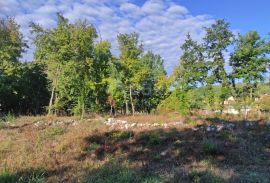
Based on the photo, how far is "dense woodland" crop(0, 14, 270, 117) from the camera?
27.0 meters

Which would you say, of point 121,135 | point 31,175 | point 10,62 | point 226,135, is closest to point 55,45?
point 10,62

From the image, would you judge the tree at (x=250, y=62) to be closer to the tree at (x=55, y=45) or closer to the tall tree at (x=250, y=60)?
the tall tree at (x=250, y=60)

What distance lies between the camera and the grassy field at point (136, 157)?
268 inches

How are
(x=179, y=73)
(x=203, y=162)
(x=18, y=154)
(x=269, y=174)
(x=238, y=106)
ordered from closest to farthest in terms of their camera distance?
1. (x=269, y=174)
2. (x=203, y=162)
3. (x=18, y=154)
4. (x=238, y=106)
5. (x=179, y=73)

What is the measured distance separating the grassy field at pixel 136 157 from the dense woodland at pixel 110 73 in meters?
11.2

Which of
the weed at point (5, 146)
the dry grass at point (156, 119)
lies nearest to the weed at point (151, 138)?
the weed at point (5, 146)

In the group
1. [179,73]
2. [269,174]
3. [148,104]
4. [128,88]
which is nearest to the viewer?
[269,174]

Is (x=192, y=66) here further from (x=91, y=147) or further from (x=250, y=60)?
(x=91, y=147)

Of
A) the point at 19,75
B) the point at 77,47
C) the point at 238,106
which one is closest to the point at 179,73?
the point at 238,106

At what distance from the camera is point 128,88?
29.3 m

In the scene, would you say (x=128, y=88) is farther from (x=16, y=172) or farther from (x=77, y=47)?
(x=16, y=172)

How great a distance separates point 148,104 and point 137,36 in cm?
1079

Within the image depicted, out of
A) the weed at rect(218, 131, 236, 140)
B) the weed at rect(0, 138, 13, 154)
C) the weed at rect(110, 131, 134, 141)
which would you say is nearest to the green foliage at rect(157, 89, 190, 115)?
the weed at rect(218, 131, 236, 140)

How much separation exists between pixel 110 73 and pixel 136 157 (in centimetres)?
2022
